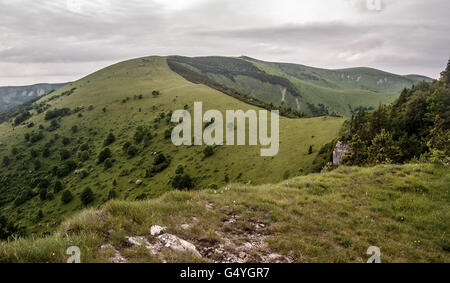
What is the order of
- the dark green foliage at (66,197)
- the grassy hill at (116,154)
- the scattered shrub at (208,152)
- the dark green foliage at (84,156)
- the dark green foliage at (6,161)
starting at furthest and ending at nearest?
the dark green foliage at (6,161) < the dark green foliage at (84,156) < the dark green foliage at (66,197) < the scattered shrub at (208,152) < the grassy hill at (116,154)

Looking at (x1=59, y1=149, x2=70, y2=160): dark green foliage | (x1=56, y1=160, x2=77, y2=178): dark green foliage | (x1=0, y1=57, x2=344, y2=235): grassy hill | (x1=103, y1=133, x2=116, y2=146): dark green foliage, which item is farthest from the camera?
(x1=103, y1=133, x2=116, y2=146): dark green foliage

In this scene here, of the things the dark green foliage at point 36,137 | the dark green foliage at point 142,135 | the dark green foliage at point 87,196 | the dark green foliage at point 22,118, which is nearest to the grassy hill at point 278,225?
the dark green foliage at point 87,196

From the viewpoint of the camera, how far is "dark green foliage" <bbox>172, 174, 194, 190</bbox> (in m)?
65.1

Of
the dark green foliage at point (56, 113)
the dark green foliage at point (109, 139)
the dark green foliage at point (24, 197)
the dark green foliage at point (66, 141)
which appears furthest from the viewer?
the dark green foliage at point (56, 113)

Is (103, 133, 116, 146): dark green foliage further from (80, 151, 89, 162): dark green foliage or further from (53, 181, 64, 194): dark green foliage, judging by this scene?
(53, 181, 64, 194): dark green foliage

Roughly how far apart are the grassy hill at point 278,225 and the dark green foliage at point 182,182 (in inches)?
2177

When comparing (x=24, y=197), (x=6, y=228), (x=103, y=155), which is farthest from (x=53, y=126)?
(x=6, y=228)

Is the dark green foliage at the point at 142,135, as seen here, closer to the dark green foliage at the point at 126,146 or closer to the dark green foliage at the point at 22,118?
the dark green foliage at the point at 126,146

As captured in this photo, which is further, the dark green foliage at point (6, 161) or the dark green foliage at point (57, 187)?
the dark green foliage at point (6, 161)

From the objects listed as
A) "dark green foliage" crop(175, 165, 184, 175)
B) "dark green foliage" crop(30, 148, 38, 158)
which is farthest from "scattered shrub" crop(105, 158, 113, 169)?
"dark green foliage" crop(30, 148, 38, 158)

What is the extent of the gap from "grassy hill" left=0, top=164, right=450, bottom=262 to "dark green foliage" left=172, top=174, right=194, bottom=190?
181 feet

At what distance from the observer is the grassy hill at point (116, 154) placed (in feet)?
220

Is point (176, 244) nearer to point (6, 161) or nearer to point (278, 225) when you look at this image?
point (278, 225)

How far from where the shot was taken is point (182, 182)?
65188 mm
